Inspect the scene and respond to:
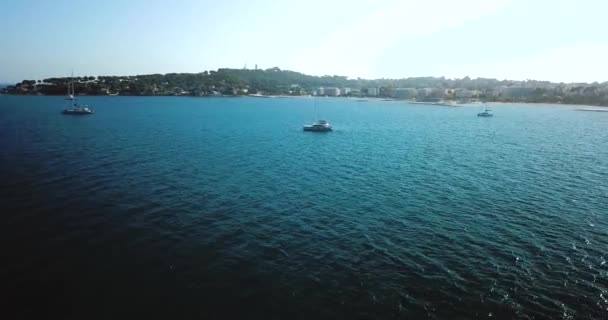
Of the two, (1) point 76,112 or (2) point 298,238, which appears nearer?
(2) point 298,238

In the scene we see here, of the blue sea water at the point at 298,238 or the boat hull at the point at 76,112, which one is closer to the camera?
the blue sea water at the point at 298,238

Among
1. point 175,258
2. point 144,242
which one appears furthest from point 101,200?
point 175,258

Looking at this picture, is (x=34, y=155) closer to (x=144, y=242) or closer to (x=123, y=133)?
(x=123, y=133)

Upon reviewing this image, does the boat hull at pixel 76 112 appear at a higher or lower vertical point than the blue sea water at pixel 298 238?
higher

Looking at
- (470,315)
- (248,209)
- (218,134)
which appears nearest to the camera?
(470,315)

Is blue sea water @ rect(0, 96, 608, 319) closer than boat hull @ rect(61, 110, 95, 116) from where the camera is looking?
Yes

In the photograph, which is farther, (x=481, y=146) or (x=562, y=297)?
(x=481, y=146)

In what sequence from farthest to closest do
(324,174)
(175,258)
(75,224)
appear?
(324,174)
(75,224)
(175,258)

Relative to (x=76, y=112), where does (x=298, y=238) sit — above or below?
below
